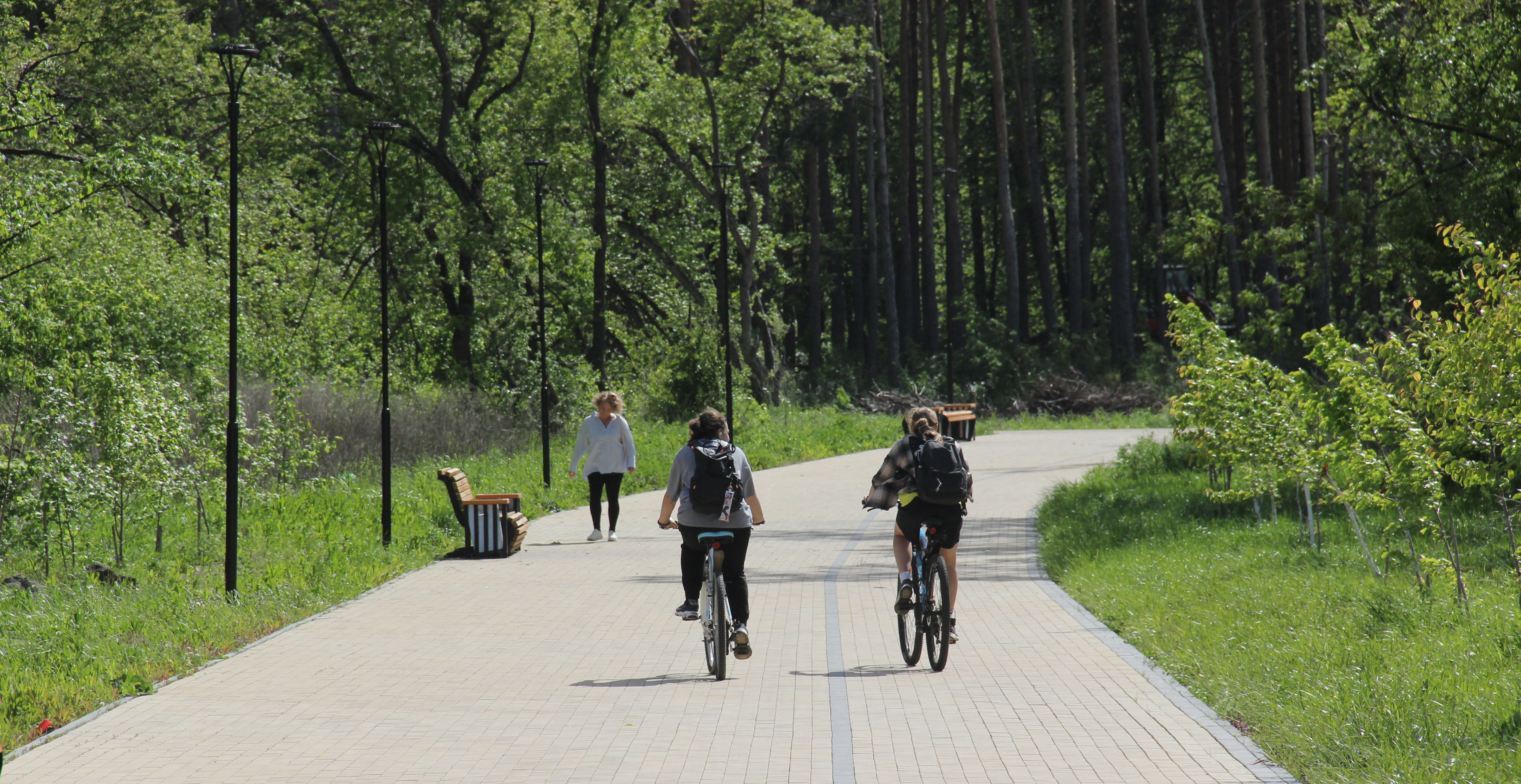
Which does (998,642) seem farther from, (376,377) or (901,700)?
(376,377)

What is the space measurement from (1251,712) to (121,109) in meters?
26.6

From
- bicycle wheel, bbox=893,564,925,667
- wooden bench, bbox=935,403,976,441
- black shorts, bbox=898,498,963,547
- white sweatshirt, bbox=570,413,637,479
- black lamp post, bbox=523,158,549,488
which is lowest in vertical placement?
bicycle wheel, bbox=893,564,925,667

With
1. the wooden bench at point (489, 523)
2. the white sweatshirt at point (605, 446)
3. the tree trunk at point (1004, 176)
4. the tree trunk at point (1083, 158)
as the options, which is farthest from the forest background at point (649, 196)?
the white sweatshirt at point (605, 446)

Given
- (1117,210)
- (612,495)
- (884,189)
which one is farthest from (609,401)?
(884,189)

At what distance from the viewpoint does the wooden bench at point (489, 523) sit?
48.7 ft

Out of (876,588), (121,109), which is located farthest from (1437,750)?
(121,109)

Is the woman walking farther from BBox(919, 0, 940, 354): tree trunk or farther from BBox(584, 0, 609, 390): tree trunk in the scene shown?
BBox(919, 0, 940, 354): tree trunk

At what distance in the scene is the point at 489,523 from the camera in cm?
1485

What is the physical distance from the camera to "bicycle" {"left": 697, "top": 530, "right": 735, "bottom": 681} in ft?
26.6

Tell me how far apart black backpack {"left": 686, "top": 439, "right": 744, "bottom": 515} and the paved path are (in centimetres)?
105

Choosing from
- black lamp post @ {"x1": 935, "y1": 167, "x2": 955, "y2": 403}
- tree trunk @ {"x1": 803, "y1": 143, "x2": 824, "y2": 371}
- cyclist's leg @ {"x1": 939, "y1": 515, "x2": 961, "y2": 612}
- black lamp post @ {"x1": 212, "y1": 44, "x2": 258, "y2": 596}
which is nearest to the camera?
cyclist's leg @ {"x1": 939, "y1": 515, "x2": 961, "y2": 612}

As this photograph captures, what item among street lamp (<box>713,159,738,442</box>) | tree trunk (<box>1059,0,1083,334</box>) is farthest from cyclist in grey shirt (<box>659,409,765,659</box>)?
tree trunk (<box>1059,0,1083,334</box>)

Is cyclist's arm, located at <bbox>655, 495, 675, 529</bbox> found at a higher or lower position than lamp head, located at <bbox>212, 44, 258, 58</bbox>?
lower

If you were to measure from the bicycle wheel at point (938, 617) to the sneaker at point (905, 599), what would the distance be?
12cm
